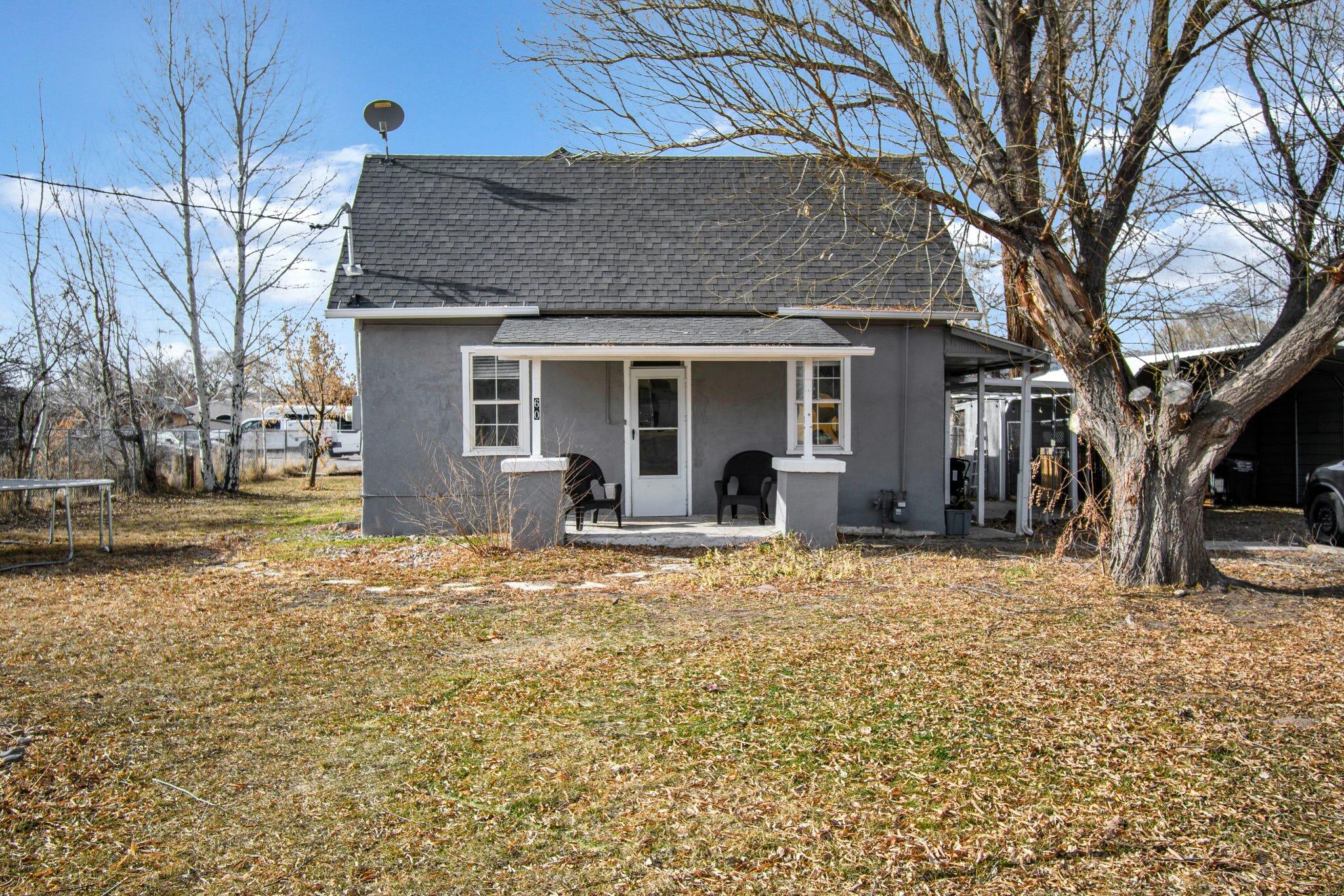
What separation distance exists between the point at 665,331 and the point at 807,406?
209cm

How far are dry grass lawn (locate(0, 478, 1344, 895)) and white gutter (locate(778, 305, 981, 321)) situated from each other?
451 cm

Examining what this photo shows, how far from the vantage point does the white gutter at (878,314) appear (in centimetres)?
1141

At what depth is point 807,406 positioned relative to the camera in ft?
35.9

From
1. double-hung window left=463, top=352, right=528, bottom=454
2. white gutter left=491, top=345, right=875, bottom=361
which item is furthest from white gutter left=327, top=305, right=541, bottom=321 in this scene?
white gutter left=491, top=345, right=875, bottom=361

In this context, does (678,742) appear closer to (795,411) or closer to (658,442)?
(795,411)

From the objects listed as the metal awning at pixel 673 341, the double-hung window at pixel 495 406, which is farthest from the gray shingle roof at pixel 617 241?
the double-hung window at pixel 495 406

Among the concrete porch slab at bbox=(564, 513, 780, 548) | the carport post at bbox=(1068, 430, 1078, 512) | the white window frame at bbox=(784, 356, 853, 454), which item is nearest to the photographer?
the concrete porch slab at bbox=(564, 513, 780, 548)

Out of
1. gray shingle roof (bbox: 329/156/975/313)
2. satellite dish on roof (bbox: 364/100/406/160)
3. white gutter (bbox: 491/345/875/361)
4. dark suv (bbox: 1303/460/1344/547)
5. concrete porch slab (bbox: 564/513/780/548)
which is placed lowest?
concrete porch slab (bbox: 564/513/780/548)

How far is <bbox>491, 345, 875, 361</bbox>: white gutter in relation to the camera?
35.7ft

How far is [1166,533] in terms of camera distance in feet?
24.1

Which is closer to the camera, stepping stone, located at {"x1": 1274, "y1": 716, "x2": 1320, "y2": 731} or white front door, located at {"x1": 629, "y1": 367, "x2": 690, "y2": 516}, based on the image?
stepping stone, located at {"x1": 1274, "y1": 716, "x2": 1320, "y2": 731}

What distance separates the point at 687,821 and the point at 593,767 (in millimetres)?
647

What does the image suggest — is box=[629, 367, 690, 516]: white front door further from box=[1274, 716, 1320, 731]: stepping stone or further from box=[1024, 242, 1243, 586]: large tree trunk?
box=[1274, 716, 1320, 731]: stepping stone

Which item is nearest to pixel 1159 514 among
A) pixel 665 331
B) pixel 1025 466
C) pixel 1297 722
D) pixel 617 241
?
pixel 1297 722
